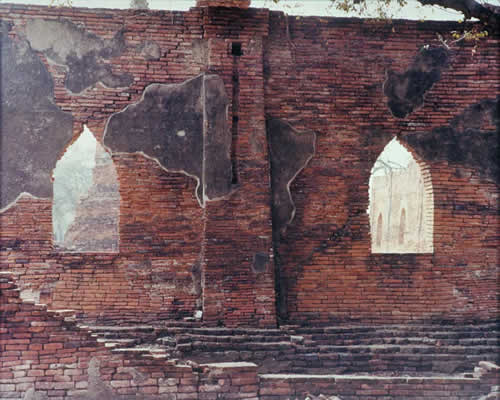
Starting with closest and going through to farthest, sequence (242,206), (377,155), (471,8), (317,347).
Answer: (471,8) < (317,347) < (242,206) < (377,155)

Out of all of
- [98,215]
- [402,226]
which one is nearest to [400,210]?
[402,226]

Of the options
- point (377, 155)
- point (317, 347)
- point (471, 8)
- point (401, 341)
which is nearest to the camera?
point (471, 8)

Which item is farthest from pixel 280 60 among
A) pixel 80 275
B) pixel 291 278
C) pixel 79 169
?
pixel 79 169

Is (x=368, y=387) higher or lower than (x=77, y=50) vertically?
lower

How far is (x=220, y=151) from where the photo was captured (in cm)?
678

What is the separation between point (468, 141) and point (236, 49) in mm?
3166

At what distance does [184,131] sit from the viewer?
683 centimetres

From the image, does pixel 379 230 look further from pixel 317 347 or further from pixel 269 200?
pixel 317 347

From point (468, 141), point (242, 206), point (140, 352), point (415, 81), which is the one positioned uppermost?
point (415, 81)

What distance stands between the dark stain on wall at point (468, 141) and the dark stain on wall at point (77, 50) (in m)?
3.76

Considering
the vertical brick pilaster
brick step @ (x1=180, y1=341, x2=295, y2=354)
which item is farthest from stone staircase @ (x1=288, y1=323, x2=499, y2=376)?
the vertical brick pilaster

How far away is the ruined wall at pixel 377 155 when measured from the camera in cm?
695

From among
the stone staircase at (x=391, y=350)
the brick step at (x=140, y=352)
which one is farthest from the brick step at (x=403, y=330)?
the brick step at (x=140, y=352)

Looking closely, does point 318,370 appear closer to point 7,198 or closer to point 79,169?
point 7,198
